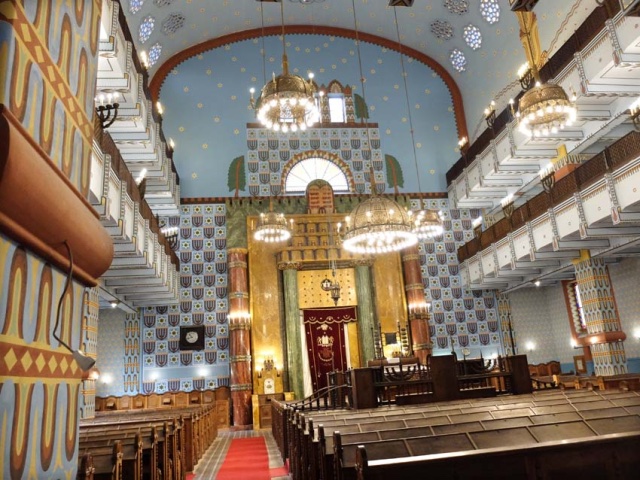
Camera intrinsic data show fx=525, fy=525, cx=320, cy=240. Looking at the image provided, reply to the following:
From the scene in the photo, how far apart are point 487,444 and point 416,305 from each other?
1643 centimetres

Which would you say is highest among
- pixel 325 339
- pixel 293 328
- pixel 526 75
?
pixel 526 75

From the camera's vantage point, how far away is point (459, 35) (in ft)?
74.2

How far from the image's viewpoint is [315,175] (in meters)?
23.2

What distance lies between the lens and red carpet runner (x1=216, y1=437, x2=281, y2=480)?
9445 millimetres

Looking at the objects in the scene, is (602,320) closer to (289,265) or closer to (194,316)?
(289,265)

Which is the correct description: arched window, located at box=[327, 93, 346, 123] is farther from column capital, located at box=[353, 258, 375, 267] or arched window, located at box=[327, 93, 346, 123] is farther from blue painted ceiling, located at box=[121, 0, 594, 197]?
column capital, located at box=[353, 258, 375, 267]

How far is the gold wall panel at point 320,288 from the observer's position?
68.4 ft

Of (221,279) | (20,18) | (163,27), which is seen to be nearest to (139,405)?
(221,279)

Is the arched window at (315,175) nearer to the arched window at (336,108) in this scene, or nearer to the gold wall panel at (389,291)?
the arched window at (336,108)

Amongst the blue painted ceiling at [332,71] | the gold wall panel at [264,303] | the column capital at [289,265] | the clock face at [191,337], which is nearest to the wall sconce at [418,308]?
the column capital at [289,265]

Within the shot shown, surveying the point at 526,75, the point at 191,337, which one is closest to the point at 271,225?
the point at 191,337

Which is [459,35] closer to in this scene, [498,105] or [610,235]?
[498,105]

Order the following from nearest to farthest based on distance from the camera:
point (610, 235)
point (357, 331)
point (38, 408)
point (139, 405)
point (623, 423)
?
point (38, 408)
point (623, 423)
point (610, 235)
point (139, 405)
point (357, 331)

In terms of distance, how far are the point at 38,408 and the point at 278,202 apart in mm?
20495
